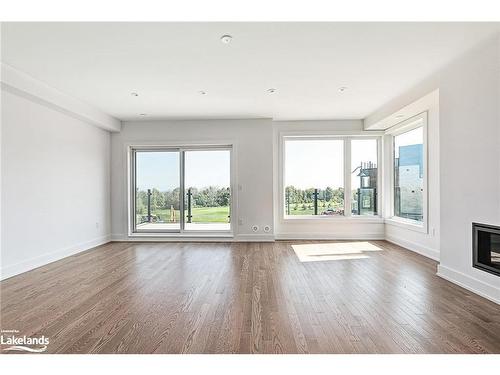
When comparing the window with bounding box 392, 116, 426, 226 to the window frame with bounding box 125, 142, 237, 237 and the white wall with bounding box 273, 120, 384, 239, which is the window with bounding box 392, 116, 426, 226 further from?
the window frame with bounding box 125, 142, 237, 237

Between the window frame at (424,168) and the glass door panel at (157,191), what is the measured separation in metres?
4.70

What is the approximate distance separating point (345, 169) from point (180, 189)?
12.4 feet

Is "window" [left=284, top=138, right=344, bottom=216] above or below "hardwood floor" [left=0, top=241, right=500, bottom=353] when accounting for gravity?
above

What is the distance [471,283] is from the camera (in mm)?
3016

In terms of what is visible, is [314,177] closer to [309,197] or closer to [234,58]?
[309,197]

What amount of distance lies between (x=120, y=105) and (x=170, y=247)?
282 cm

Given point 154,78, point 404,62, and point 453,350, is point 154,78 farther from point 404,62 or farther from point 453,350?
point 453,350

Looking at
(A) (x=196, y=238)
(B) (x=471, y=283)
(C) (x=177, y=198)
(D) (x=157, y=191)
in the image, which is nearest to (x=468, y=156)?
(B) (x=471, y=283)

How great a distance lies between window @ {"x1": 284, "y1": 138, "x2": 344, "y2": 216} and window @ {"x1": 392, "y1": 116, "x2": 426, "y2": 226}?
1.12 meters

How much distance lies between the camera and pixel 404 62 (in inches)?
128

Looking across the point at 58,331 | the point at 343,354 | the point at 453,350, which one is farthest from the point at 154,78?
the point at 453,350

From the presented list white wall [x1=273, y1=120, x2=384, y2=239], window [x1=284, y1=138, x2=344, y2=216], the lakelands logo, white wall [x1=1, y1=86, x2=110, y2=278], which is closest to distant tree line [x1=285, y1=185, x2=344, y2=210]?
window [x1=284, y1=138, x2=344, y2=216]

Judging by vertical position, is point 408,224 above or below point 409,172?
below

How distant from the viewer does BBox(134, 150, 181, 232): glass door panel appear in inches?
243
